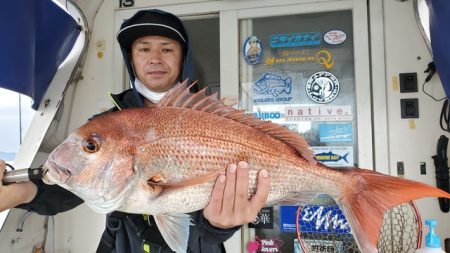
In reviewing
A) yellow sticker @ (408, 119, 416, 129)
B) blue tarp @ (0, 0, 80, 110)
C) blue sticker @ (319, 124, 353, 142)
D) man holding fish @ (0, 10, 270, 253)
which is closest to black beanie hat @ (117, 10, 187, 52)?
man holding fish @ (0, 10, 270, 253)

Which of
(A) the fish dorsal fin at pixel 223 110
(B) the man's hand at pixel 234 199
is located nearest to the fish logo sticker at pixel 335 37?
(A) the fish dorsal fin at pixel 223 110

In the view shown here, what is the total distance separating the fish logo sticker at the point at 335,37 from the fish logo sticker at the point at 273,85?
0.40 m

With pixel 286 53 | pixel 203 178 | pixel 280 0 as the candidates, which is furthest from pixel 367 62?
pixel 203 178

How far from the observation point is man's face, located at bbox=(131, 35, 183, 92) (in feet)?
5.41

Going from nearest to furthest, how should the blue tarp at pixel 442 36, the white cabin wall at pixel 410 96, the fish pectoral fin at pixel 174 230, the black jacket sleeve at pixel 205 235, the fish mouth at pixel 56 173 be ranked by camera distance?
1. the fish mouth at pixel 56 173
2. the fish pectoral fin at pixel 174 230
3. the black jacket sleeve at pixel 205 235
4. the blue tarp at pixel 442 36
5. the white cabin wall at pixel 410 96

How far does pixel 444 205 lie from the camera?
7.98 ft

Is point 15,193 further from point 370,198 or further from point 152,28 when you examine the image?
point 370,198

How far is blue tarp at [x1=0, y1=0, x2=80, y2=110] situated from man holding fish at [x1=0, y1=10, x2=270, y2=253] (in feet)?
2.16

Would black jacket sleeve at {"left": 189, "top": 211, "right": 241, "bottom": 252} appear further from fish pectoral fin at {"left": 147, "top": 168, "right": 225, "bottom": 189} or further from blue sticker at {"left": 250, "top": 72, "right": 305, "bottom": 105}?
blue sticker at {"left": 250, "top": 72, "right": 305, "bottom": 105}

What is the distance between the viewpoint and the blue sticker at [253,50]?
114 inches

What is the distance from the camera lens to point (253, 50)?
9.51ft

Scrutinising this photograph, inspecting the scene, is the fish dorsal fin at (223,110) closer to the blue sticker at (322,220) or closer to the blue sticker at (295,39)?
the blue sticker at (322,220)

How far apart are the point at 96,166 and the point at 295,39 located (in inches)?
84.2

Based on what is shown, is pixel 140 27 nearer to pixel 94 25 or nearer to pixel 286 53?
pixel 286 53
